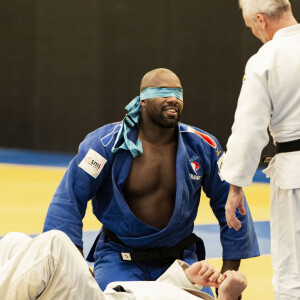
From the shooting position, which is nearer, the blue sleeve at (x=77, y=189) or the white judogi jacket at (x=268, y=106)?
the white judogi jacket at (x=268, y=106)

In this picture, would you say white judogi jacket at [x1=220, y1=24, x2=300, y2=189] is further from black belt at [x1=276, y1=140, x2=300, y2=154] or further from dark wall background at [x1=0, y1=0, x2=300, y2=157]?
dark wall background at [x1=0, y1=0, x2=300, y2=157]

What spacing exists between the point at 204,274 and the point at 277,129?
2.89 ft

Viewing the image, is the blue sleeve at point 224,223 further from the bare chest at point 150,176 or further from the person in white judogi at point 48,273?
the person in white judogi at point 48,273

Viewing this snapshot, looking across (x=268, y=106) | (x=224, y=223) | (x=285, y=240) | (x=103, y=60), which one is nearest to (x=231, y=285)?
(x=285, y=240)

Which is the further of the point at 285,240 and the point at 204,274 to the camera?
the point at 204,274

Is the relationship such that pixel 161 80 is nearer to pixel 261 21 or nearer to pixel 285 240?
pixel 261 21

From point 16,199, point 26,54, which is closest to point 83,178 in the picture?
point 16,199

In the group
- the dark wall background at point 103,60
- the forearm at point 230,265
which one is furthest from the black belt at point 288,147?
the dark wall background at point 103,60

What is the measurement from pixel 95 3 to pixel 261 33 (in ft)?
34.4

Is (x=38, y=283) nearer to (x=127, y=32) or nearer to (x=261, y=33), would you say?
(x=261, y=33)

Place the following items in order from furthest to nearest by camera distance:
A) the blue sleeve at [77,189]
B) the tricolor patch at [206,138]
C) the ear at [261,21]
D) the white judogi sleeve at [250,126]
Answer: the tricolor patch at [206,138], the blue sleeve at [77,189], the ear at [261,21], the white judogi sleeve at [250,126]

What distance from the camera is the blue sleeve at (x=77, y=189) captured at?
4.54 m

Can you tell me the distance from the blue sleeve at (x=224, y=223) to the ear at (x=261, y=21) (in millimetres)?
1151

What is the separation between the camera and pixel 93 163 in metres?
4.59
